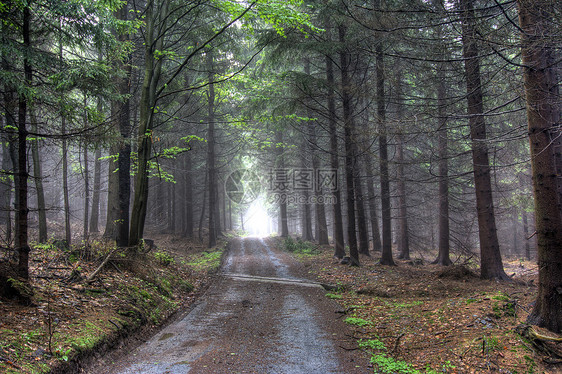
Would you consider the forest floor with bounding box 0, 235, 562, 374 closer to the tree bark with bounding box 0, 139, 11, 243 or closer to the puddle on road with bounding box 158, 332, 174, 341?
the puddle on road with bounding box 158, 332, 174, 341

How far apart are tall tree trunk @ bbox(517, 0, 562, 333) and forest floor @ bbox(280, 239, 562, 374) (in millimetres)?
439

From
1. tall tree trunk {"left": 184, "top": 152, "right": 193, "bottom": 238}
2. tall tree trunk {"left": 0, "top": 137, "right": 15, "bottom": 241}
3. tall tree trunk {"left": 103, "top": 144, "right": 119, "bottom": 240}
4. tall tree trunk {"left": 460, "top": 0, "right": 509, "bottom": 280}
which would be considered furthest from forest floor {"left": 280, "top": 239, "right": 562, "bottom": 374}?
tall tree trunk {"left": 184, "top": 152, "right": 193, "bottom": 238}

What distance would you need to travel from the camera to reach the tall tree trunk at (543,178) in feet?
15.7

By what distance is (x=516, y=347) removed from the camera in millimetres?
4387

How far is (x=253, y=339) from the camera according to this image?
5.62 meters

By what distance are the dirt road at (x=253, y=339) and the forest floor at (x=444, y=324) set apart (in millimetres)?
562

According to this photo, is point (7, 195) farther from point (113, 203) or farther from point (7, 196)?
point (113, 203)

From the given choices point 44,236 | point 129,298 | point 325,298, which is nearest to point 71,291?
point 129,298

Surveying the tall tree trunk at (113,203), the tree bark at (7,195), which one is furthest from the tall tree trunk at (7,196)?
the tall tree trunk at (113,203)

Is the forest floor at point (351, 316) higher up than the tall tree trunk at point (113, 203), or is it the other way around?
the tall tree trunk at point (113, 203)

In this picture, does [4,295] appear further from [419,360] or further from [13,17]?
[419,360]

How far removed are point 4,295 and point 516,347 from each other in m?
7.84

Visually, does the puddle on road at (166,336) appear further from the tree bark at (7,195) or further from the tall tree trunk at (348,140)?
the tall tree trunk at (348,140)

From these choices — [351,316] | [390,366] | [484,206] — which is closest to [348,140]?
[484,206]
